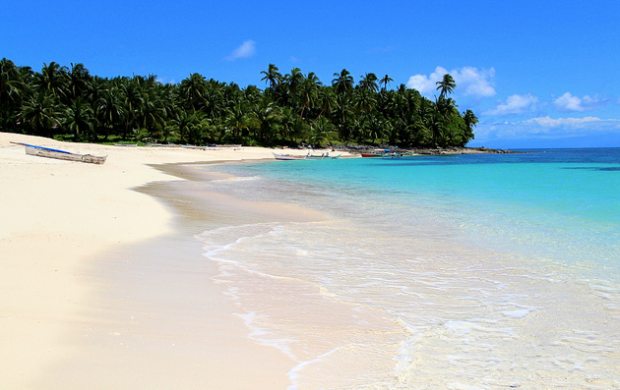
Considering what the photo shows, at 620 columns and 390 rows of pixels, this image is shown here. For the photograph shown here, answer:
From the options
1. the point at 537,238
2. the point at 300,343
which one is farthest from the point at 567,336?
the point at 537,238

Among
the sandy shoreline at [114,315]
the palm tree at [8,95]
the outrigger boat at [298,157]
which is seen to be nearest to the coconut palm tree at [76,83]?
the palm tree at [8,95]

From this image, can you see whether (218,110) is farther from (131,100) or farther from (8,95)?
(8,95)

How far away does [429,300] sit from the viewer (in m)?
5.08

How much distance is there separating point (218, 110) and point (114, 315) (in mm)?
68144

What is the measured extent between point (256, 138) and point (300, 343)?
67755mm

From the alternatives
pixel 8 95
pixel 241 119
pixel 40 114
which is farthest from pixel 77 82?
pixel 241 119

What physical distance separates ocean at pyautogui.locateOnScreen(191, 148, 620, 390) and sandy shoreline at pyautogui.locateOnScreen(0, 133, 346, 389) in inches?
12.6

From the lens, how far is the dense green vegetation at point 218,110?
54969mm

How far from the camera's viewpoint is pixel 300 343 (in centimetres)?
381

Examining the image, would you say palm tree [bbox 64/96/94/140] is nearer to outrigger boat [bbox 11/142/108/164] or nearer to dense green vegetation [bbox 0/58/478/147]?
dense green vegetation [bbox 0/58/478/147]

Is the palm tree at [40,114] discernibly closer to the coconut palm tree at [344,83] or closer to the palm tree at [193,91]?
the palm tree at [193,91]

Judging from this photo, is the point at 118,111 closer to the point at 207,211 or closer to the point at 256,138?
the point at 256,138

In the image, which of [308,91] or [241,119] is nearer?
[241,119]

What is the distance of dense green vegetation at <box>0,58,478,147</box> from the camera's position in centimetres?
5497
